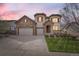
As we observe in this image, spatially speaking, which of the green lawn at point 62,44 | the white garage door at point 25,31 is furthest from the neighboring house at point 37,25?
the green lawn at point 62,44

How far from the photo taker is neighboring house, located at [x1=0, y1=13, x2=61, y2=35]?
2.50m

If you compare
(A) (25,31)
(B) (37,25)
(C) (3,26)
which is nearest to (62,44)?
(B) (37,25)

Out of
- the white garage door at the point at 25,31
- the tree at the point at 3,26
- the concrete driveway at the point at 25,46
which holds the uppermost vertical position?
the tree at the point at 3,26

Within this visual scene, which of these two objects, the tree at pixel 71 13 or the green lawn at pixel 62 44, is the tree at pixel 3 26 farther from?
the tree at pixel 71 13

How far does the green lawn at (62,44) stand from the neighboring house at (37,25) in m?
0.12

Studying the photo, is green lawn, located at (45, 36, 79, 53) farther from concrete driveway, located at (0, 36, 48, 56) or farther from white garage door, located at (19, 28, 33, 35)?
white garage door, located at (19, 28, 33, 35)

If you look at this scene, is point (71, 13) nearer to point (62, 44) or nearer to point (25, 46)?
point (62, 44)

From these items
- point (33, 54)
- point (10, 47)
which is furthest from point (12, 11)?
point (33, 54)

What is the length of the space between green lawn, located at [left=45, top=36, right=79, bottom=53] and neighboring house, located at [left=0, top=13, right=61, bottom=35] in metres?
0.12

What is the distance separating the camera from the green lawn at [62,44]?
2475mm

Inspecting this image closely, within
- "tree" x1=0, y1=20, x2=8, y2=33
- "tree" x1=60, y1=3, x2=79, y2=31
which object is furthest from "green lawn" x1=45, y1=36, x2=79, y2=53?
"tree" x1=0, y1=20, x2=8, y2=33

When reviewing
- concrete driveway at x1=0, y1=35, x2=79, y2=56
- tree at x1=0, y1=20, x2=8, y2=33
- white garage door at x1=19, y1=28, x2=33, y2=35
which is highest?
tree at x1=0, y1=20, x2=8, y2=33

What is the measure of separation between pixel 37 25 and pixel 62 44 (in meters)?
0.42

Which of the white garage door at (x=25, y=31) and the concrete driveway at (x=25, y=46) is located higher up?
the white garage door at (x=25, y=31)
